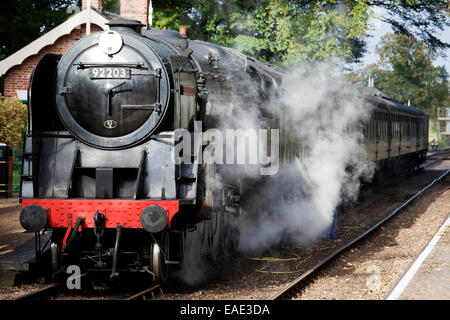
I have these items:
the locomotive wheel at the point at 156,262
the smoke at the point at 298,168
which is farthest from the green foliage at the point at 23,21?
the locomotive wheel at the point at 156,262

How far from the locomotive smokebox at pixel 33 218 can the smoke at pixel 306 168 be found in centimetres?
226

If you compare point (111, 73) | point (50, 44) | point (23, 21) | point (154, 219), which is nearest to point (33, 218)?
point (154, 219)

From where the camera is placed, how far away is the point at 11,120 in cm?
1528

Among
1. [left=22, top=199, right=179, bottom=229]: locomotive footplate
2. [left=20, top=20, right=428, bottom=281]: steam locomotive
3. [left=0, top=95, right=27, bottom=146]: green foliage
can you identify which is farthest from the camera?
[left=0, top=95, right=27, bottom=146]: green foliage

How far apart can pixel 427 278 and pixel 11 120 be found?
39.3ft

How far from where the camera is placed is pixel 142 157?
20.1 ft

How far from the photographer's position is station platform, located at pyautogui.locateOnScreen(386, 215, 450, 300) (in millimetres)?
5855

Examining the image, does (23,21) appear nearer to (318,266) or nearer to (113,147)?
(113,147)

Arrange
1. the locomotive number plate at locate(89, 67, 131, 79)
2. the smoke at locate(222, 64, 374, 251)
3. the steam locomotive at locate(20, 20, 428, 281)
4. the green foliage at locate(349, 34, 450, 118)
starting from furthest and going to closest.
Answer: the green foliage at locate(349, 34, 450, 118), the smoke at locate(222, 64, 374, 251), the locomotive number plate at locate(89, 67, 131, 79), the steam locomotive at locate(20, 20, 428, 281)

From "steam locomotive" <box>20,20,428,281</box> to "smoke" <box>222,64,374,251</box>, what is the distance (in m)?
1.15

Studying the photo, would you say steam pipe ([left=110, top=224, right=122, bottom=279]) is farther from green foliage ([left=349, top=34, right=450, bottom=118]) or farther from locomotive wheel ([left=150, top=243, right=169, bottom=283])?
green foliage ([left=349, top=34, right=450, bottom=118])

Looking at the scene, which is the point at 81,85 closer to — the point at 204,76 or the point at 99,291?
the point at 204,76

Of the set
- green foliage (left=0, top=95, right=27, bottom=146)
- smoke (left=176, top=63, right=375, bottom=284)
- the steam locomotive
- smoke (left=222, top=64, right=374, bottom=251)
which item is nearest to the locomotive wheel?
the steam locomotive

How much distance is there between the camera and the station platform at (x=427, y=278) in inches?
231
